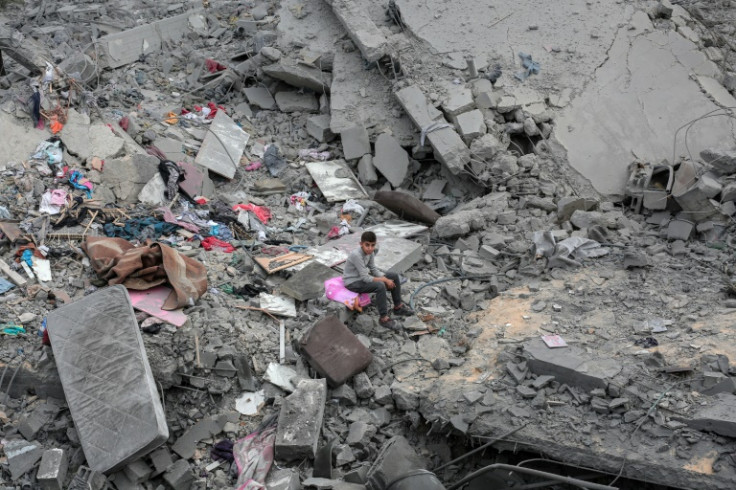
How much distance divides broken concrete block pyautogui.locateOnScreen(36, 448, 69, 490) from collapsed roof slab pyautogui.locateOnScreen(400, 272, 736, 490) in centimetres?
283

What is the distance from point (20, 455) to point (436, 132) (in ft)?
20.1

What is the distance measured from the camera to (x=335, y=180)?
9484 mm

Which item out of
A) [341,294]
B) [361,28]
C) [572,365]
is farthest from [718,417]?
[361,28]

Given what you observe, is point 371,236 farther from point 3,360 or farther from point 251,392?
point 3,360

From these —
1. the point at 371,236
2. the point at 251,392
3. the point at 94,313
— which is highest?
the point at 371,236

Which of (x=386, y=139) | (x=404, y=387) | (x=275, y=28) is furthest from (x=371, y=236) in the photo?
(x=275, y=28)

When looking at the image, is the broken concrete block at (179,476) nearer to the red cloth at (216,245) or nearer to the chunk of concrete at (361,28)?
the red cloth at (216,245)

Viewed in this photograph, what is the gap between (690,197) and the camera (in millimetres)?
8031

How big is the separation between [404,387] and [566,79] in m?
5.65

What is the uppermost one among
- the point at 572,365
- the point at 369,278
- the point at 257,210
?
the point at 572,365

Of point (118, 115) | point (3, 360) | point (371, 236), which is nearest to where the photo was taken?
point (3, 360)

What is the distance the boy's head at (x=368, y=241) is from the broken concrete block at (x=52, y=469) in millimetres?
3091

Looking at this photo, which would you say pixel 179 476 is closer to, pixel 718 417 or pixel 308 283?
pixel 308 283

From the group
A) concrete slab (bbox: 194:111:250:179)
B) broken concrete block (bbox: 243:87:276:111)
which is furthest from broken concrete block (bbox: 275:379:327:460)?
broken concrete block (bbox: 243:87:276:111)
